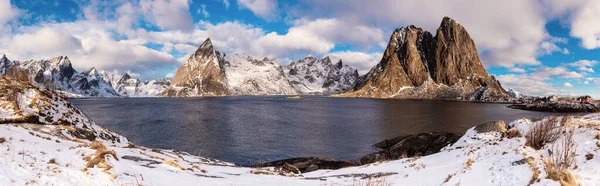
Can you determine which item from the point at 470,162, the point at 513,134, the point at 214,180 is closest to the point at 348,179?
the point at 470,162

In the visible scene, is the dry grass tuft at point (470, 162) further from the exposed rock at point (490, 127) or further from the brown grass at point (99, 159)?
the brown grass at point (99, 159)

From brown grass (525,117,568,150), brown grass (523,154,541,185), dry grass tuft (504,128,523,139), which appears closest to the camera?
brown grass (523,154,541,185)

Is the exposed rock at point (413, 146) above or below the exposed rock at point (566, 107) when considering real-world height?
below

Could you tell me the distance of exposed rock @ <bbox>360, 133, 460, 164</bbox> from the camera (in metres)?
36.7

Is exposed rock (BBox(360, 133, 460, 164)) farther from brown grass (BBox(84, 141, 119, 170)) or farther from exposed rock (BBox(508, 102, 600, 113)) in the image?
exposed rock (BBox(508, 102, 600, 113))

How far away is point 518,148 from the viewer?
11.4 metres

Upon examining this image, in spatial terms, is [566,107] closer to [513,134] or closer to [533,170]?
[513,134]

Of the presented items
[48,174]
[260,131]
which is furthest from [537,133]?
[260,131]

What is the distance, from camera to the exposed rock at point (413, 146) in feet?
120

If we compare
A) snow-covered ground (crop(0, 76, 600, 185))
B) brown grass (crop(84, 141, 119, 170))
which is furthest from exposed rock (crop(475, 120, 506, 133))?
brown grass (crop(84, 141, 119, 170))

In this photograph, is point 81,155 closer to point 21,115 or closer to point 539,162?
point 539,162

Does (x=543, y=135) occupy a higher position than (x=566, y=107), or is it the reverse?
(x=543, y=135)


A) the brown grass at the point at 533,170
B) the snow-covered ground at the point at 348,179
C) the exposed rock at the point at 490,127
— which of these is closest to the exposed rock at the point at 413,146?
the exposed rock at the point at 490,127

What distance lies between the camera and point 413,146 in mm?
42094
